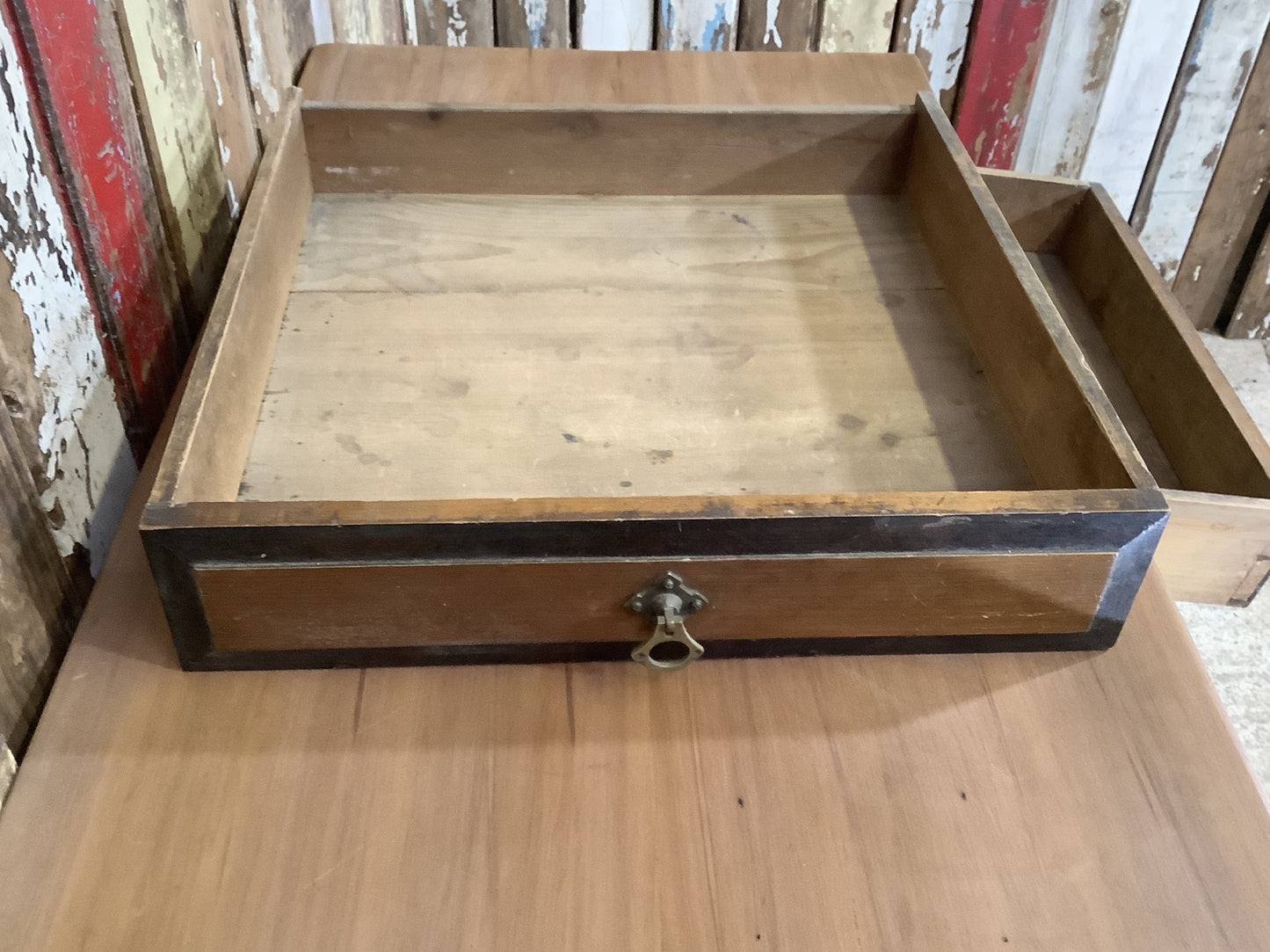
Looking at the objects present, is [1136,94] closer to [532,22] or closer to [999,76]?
[999,76]

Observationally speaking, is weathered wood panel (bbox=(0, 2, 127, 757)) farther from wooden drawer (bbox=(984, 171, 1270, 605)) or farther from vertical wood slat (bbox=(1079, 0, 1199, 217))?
vertical wood slat (bbox=(1079, 0, 1199, 217))

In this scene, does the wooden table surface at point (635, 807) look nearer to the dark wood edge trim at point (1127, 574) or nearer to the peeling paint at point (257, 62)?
the dark wood edge trim at point (1127, 574)

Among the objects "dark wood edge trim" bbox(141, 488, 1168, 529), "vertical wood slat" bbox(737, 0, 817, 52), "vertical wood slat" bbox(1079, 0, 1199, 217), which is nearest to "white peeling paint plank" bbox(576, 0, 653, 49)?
"vertical wood slat" bbox(737, 0, 817, 52)

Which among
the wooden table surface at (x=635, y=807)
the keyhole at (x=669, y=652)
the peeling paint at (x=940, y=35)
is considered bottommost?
the wooden table surface at (x=635, y=807)

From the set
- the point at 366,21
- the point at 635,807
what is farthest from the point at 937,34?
the point at 635,807

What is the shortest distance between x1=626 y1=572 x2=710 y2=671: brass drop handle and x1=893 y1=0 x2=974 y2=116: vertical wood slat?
1.19m

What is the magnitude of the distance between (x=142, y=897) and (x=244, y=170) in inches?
27.8

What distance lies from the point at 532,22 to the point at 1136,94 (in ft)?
3.16

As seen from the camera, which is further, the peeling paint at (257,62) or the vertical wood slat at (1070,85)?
the vertical wood slat at (1070,85)

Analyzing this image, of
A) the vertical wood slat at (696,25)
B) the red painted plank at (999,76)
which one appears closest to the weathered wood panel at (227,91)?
the vertical wood slat at (696,25)

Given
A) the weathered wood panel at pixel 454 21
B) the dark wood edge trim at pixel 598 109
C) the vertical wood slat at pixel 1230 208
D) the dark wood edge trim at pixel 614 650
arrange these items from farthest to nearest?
the vertical wood slat at pixel 1230 208 < the weathered wood panel at pixel 454 21 < the dark wood edge trim at pixel 598 109 < the dark wood edge trim at pixel 614 650

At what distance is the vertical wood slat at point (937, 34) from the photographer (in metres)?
1.46

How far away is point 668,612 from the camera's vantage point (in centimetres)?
59

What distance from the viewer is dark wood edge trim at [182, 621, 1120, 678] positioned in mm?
628
